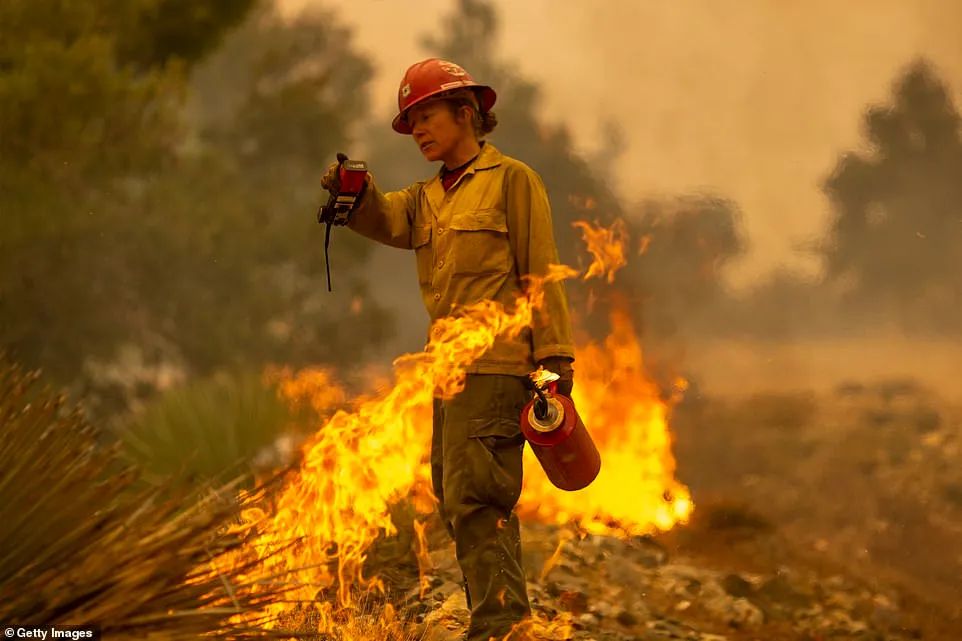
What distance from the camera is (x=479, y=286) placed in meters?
4.05

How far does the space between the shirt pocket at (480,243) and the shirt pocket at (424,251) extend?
0.20 meters

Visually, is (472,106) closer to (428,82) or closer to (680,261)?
(428,82)

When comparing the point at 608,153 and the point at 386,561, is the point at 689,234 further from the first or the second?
the point at 386,561

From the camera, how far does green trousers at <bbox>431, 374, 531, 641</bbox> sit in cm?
387

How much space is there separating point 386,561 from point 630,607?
1253mm

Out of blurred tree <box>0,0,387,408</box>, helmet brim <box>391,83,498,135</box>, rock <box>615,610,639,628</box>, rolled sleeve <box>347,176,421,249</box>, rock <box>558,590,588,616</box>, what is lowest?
rock <box>615,610,639,628</box>

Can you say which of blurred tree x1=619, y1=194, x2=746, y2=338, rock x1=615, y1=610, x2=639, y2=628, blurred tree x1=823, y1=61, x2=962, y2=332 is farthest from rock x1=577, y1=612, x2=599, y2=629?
blurred tree x1=823, y1=61, x2=962, y2=332

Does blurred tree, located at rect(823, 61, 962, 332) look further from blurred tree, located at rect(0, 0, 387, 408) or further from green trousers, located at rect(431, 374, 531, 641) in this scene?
green trousers, located at rect(431, 374, 531, 641)

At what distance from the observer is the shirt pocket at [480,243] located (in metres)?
4.05

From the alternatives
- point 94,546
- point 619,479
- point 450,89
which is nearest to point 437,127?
point 450,89

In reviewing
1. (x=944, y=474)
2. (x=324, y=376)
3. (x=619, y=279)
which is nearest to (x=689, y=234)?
(x=619, y=279)

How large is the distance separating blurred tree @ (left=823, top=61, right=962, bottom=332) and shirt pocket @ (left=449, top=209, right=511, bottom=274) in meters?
6.63

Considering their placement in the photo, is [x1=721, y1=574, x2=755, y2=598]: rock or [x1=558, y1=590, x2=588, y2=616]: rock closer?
[x1=558, y1=590, x2=588, y2=616]: rock

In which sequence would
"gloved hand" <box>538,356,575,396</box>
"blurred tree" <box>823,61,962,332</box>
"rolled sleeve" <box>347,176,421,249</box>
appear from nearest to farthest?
"gloved hand" <box>538,356,575,396</box> → "rolled sleeve" <box>347,176,421,249</box> → "blurred tree" <box>823,61,962,332</box>
